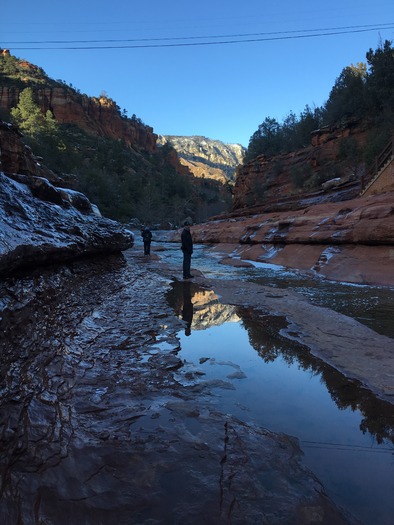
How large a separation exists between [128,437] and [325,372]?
6.46ft

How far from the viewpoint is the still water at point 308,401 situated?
1774 millimetres

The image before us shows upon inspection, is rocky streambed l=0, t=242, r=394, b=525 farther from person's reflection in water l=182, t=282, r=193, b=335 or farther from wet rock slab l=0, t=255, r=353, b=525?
person's reflection in water l=182, t=282, r=193, b=335

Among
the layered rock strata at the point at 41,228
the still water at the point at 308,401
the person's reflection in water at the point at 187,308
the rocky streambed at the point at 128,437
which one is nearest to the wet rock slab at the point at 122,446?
the rocky streambed at the point at 128,437

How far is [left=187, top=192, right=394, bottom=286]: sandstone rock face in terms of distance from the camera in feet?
29.9

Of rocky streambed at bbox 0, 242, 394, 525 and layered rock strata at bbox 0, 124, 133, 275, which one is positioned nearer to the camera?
rocky streambed at bbox 0, 242, 394, 525

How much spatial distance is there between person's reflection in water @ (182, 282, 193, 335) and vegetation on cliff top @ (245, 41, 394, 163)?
2169 centimetres

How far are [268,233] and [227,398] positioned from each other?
45.5ft

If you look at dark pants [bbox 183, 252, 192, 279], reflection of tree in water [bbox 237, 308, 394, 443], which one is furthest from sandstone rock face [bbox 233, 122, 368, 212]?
reflection of tree in water [bbox 237, 308, 394, 443]

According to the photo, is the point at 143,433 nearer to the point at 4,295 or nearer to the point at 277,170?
the point at 4,295

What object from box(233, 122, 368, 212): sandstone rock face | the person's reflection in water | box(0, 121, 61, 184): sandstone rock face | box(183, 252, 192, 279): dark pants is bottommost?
the person's reflection in water

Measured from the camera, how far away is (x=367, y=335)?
4.11 m

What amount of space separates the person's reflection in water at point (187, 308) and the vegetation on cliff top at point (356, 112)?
21687mm

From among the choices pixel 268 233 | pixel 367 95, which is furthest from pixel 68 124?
pixel 268 233

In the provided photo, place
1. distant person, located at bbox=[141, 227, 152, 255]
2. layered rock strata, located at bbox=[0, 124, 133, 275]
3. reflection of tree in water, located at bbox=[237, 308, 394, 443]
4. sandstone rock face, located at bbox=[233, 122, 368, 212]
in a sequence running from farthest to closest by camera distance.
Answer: sandstone rock face, located at bbox=[233, 122, 368, 212], distant person, located at bbox=[141, 227, 152, 255], layered rock strata, located at bbox=[0, 124, 133, 275], reflection of tree in water, located at bbox=[237, 308, 394, 443]
